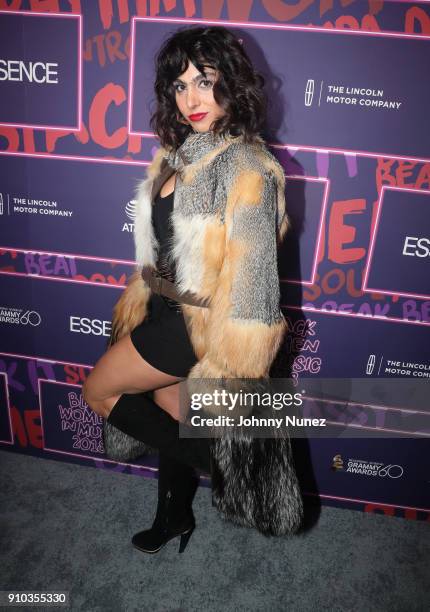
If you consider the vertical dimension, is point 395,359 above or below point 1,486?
Answer: above

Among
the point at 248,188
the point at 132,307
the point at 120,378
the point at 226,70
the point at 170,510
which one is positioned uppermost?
the point at 226,70

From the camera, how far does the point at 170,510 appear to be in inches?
81.4

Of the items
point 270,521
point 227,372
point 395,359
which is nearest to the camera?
point 227,372

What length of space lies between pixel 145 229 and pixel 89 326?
32.2 inches

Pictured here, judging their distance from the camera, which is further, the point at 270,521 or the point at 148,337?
the point at 270,521

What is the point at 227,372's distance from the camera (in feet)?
4.82

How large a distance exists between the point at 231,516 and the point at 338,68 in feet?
6.17

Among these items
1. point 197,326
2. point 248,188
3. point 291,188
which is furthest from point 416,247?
point 197,326

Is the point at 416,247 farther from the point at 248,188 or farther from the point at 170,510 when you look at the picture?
the point at 170,510

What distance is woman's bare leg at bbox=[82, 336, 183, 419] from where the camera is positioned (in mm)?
1661

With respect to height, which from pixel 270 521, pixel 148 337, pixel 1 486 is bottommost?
pixel 1 486

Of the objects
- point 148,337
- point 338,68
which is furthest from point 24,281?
point 338,68

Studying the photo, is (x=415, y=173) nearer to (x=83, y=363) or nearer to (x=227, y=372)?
(x=227, y=372)

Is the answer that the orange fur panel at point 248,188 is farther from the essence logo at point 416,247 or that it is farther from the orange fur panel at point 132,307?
the essence logo at point 416,247
